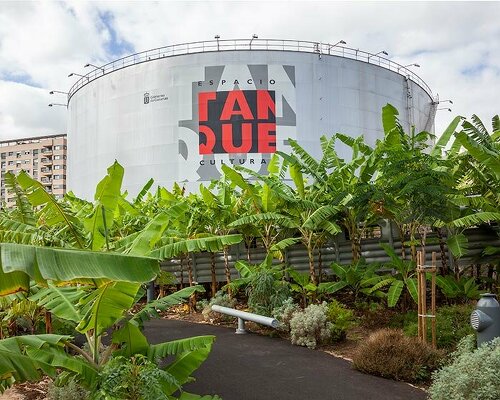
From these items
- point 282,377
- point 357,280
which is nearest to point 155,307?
point 282,377

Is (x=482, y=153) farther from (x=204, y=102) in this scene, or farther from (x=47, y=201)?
(x=204, y=102)

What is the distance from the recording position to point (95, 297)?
5.27m

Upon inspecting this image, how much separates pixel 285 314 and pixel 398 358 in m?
Answer: 3.76

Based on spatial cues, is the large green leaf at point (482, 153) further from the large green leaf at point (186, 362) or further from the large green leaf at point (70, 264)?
the large green leaf at point (70, 264)

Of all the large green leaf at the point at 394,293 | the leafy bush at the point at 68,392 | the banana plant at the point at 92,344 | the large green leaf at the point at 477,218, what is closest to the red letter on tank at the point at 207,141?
the large green leaf at the point at 477,218

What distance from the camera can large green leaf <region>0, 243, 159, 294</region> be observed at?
3438 mm

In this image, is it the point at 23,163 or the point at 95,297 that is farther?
the point at 23,163

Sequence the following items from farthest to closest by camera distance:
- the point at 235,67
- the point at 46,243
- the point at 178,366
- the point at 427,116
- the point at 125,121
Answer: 1. the point at 427,116
2. the point at 125,121
3. the point at 235,67
4. the point at 46,243
5. the point at 178,366

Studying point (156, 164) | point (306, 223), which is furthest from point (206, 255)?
point (156, 164)

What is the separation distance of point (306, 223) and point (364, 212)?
1.55m

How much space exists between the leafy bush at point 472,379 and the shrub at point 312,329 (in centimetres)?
357

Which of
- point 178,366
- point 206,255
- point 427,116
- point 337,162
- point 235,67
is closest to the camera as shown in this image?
point 178,366

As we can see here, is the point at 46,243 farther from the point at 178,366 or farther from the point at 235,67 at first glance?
the point at 235,67

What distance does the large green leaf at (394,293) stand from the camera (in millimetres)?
10195
